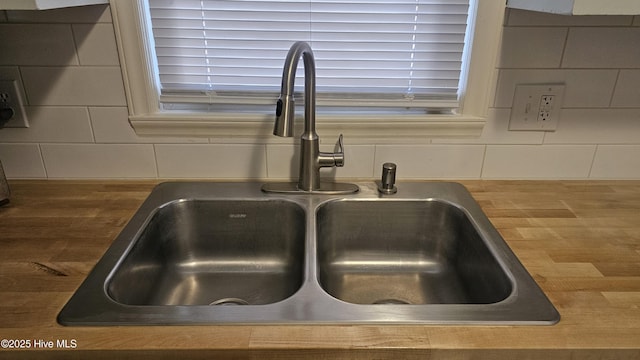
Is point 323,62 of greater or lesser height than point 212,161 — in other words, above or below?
above

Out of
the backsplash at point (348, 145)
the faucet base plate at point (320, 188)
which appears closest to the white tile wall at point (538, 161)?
the backsplash at point (348, 145)

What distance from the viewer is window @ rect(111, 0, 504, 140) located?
0.99 meters

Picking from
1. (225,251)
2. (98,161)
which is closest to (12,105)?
(98,161)

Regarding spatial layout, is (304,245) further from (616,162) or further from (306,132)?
(616,162)

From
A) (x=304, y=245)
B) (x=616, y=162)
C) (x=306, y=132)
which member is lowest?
(x=304, y=245)

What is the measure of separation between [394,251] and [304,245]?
0.29 m

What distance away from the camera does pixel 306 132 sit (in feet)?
3.20

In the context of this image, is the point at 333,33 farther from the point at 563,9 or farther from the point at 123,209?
the point at 123,209

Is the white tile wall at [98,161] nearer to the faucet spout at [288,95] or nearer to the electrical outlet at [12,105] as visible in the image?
the electrical outlet at [12,105]

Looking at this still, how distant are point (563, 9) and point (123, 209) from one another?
38.8 inches

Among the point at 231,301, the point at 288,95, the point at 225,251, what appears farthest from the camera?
the point at 225,251

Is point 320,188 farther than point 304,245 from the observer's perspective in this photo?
Yes

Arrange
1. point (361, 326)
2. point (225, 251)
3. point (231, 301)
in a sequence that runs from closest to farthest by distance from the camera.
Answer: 1. point (361, 326)
2. point (231, 301)
3. point (225, 251)

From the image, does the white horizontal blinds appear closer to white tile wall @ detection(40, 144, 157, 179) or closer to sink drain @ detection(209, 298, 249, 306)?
white tile wall @ detection(40, 144, 157, 179)
